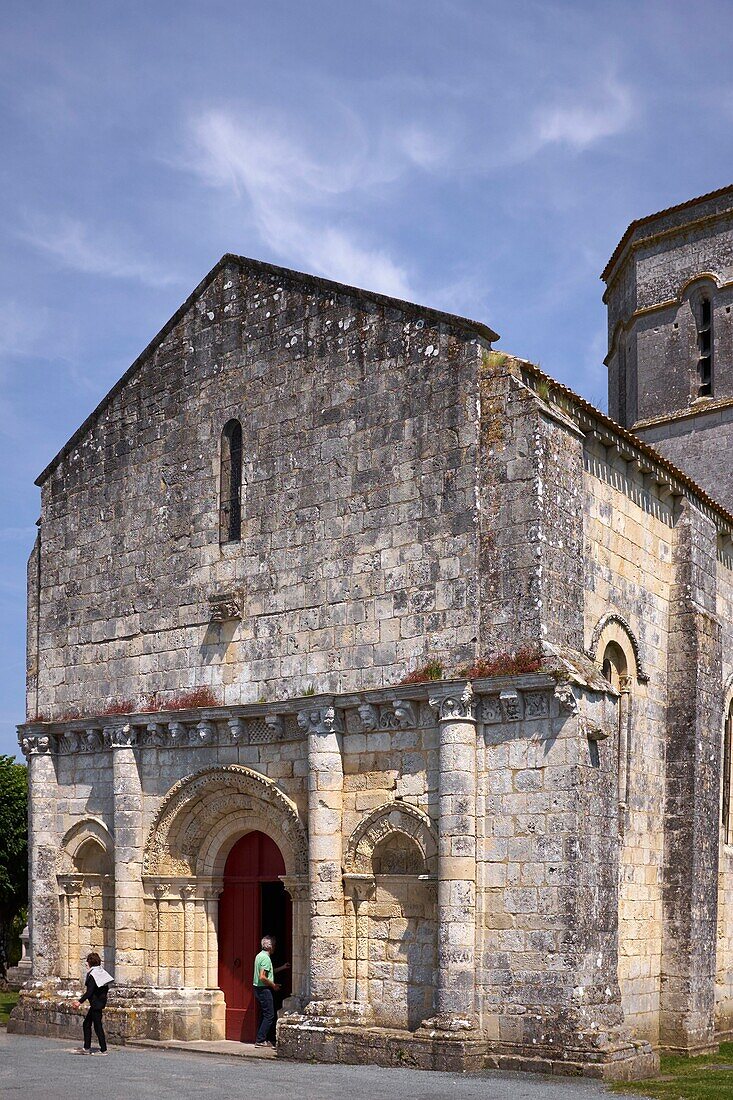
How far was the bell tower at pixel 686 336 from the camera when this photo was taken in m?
21.7

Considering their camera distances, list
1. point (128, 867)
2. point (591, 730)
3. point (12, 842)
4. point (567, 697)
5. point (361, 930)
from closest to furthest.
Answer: point (567, 697) < point (591, 730) < point (361, 930) < point (128, 867) < point (12, 842)

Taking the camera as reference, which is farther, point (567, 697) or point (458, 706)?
point (458, 706)

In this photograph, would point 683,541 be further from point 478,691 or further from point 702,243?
point 702,243

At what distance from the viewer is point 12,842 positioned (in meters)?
27.0

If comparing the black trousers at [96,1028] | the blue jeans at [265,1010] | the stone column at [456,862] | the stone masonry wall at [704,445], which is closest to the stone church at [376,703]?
the stone column at [456,862]

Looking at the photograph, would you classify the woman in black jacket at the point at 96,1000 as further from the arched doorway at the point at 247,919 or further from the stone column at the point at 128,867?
the arched doorway at the point at 247,919

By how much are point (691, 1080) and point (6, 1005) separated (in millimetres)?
13356

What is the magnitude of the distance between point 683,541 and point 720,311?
702 centimetres

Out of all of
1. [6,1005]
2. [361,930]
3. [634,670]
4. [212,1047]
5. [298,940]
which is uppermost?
[634,670]

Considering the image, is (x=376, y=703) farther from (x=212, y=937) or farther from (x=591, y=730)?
(x=212, y=937)

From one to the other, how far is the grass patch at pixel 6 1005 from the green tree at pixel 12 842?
2024 mm

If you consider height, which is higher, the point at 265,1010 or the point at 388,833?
the point at 388,833

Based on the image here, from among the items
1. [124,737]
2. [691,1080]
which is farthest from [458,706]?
[124,737]

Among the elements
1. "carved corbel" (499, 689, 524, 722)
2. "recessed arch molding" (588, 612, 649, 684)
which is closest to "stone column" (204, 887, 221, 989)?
"carved corbel" (499, 689, 524, 722)
